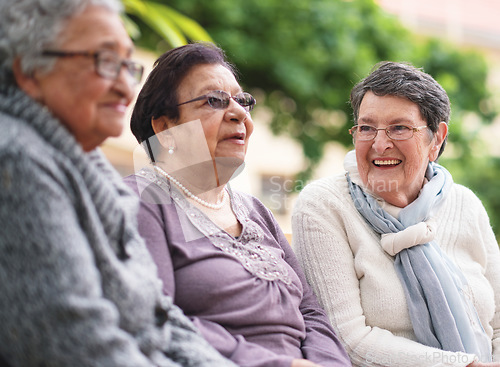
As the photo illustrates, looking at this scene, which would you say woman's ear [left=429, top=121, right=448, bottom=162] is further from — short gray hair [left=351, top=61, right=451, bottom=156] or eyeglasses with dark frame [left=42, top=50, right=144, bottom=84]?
eyeglasses with dark frame [left=42, top=50, right=144, bottom=84]

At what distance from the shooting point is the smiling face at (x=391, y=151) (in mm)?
2432

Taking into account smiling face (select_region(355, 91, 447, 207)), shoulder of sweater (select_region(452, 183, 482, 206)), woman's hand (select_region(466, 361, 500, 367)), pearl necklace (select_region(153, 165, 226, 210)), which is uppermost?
smiling face (select_region(355, 91, 447, 207))

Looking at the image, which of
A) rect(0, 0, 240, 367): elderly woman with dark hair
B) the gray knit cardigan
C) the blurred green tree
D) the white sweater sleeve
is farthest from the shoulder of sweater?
the blurred green tree

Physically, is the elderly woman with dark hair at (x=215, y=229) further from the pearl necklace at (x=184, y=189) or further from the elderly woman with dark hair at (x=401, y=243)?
the elderly woman with dark hair at (x=401, y=243)

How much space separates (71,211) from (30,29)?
0.44m

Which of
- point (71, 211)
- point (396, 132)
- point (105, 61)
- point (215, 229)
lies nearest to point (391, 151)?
point (396, 132)

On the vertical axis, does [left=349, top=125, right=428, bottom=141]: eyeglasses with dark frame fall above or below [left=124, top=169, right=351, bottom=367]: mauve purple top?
above

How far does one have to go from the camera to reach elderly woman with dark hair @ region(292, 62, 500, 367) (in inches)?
87.8

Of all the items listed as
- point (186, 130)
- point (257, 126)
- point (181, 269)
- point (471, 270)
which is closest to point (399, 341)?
point (471, 270)

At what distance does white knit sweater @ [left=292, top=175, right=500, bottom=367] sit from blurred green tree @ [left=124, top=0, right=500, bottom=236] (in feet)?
16.3

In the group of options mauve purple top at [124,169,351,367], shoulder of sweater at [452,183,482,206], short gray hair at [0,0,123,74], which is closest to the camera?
short gray hair at [0,0,123,74]

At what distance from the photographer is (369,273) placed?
7.52 ft

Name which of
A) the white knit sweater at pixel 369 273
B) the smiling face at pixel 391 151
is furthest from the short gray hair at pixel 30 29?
the smiling face at pixel 391 151

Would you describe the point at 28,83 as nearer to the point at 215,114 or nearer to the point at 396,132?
the point at 215,114
